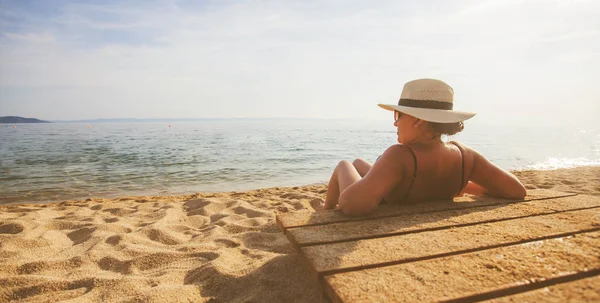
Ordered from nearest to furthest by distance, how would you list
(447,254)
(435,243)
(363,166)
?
(447,254), (435,243), (363,166)

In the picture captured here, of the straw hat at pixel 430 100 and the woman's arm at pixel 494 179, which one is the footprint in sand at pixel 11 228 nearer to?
the straw hat at pixel 430 100

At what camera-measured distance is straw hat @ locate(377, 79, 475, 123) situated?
2.27 m

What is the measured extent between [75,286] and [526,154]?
17281 mm

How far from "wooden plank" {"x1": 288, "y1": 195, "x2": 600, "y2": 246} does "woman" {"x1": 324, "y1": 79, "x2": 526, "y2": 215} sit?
0.19 m

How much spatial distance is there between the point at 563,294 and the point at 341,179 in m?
1.72

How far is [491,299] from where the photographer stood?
3.93 feet

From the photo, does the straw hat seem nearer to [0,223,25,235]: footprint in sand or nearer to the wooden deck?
the wooden deck

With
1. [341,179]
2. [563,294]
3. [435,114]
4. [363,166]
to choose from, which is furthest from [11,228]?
[563,294]

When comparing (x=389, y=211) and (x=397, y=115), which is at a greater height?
(x=397, y=115)

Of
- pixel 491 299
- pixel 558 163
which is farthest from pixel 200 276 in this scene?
pixel 558 163

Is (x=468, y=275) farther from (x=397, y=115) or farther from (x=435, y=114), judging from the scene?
(x=397, y=115)

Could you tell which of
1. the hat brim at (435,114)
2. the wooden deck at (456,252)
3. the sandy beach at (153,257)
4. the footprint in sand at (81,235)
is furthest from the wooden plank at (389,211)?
the footprint in sand at (81,235)

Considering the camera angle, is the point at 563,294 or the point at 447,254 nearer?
the point at 563,294

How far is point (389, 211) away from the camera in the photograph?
235 cm
